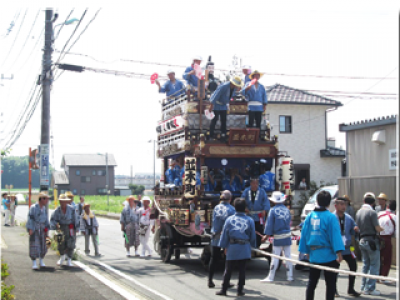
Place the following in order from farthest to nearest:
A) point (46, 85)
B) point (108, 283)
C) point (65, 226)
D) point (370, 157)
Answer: point (370, 157)
point (46, 85)
point (65, 226)
point (108, 283)

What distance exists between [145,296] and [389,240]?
16.6ft

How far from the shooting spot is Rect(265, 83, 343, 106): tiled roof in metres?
32.3

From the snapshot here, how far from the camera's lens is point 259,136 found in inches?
520

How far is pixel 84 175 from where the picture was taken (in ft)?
296

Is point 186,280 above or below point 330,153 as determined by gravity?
below

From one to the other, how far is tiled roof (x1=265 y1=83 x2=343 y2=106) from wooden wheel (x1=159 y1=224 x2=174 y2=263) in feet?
64.4

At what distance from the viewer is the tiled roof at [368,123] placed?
52.7 ft

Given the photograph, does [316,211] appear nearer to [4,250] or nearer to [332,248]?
[332,248]

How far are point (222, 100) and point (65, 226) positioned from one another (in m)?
5.03

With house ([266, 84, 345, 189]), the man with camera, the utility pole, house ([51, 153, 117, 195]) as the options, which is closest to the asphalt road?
the man with camera

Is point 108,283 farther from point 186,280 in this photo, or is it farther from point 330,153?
point 330,153

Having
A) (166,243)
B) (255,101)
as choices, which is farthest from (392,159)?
(166,243)

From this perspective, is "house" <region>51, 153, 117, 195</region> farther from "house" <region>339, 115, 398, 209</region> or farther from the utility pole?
"house" <region>339, 115, 398, 209</region>

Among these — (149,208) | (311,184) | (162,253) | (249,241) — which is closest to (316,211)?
(249,241)
